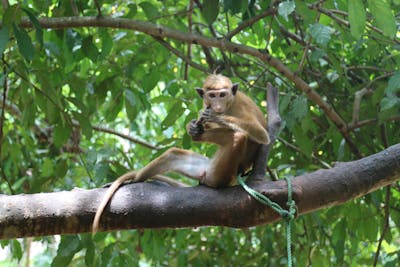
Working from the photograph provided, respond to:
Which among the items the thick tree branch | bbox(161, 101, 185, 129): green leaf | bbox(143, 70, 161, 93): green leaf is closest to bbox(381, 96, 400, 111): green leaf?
the thick tree branch

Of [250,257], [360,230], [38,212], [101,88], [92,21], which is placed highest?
[92,21]

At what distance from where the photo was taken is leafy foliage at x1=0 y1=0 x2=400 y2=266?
385 cm

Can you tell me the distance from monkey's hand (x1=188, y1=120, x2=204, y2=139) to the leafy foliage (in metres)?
0.65

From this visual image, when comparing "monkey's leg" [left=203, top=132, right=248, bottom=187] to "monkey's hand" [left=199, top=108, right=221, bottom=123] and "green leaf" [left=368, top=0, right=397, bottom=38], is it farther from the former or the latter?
"green leaf" [left=368, top=0, right=397, bottom=38]

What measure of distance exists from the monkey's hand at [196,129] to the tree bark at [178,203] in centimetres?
55

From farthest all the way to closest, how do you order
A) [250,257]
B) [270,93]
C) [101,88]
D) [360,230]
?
[250,257]
[101,88]
[360,230]
[270,93]

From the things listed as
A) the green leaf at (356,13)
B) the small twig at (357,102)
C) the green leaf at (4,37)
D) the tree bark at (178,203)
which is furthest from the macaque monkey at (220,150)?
the small twig at (357,102)

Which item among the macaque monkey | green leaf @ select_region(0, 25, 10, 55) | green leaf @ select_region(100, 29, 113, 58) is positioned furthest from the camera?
green leaf @ select_region(100, 29, 113, 58)

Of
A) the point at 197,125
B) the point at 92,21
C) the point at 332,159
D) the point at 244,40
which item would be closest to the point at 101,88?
the point at 92,21

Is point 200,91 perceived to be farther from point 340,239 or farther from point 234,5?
point 340,239

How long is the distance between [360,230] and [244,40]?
1873 millimetres

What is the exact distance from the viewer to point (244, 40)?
16.8ft

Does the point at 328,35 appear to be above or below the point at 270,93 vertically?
above

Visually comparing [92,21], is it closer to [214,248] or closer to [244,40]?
[244,40]
